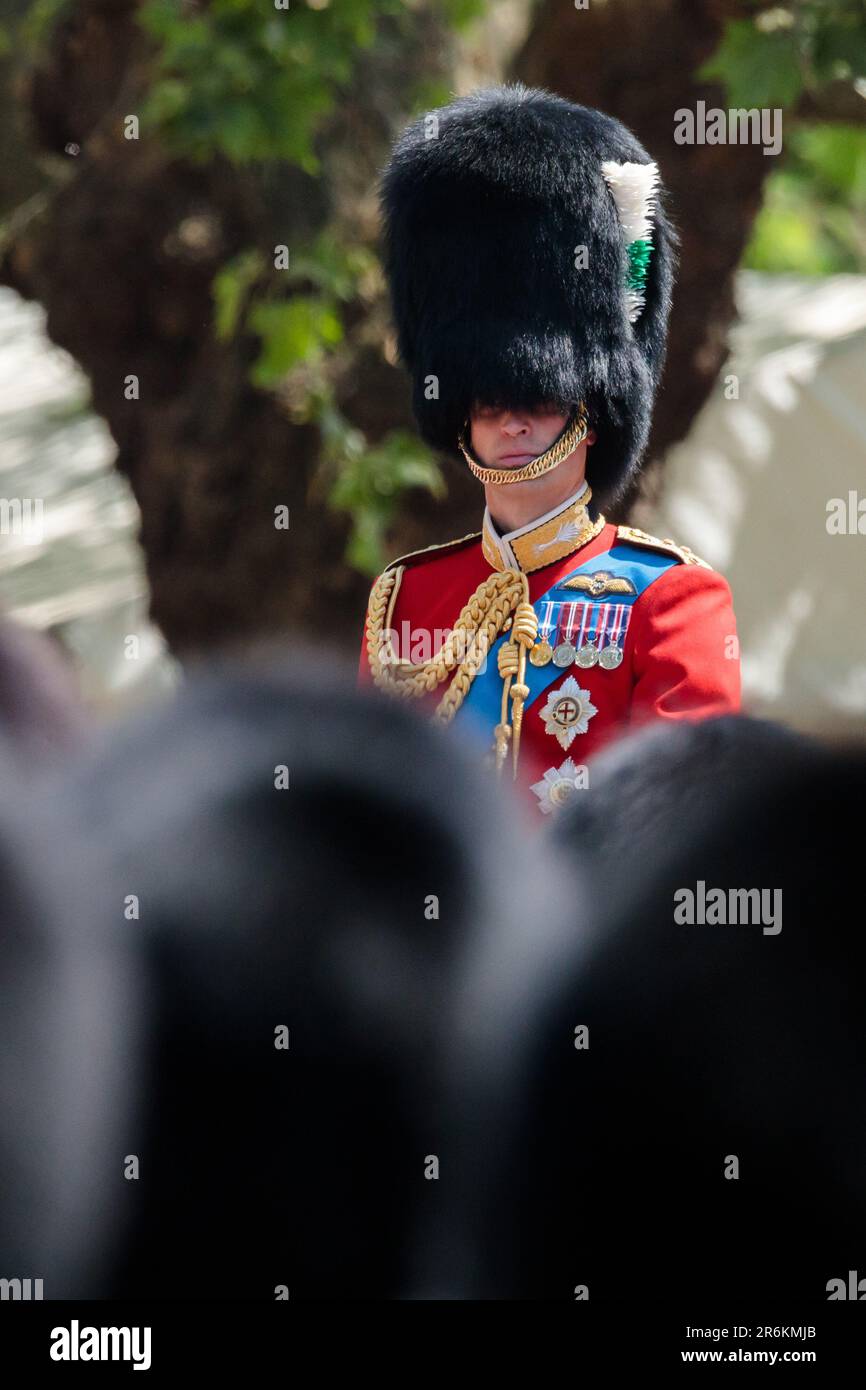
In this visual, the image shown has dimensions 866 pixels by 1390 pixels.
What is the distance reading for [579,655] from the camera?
86.7 inches

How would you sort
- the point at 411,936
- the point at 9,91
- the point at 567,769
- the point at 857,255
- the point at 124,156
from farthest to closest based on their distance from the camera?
the point at 857,255, the point at 9,91, the point at 124,156, the point at 567,769, the point at 411,936

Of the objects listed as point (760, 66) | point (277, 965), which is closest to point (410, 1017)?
point (277, 965)

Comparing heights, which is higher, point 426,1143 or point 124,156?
point 124,156

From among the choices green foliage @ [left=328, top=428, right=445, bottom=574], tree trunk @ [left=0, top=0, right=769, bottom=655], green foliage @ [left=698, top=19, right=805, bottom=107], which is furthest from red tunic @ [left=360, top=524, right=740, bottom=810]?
tree trunk @ [left=0, top=0, right=769, bottom=655]

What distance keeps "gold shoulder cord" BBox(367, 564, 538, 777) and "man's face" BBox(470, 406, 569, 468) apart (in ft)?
0.53

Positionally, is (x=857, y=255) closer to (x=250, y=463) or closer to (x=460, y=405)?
(x=250, y=463)

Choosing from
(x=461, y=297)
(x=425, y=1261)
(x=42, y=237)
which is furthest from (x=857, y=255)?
(x=425, y=1261)

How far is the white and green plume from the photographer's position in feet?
7.46

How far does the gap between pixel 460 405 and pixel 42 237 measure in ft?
7.86

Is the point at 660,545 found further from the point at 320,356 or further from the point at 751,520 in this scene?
the point at 751,520

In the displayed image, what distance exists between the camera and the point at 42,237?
14.4ft

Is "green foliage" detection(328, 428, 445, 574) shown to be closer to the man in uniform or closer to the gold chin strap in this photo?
the man in uniform

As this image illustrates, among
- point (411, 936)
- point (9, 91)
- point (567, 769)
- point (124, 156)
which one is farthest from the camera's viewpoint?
point (9, 91)

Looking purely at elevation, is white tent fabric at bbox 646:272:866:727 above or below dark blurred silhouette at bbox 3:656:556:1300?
above
